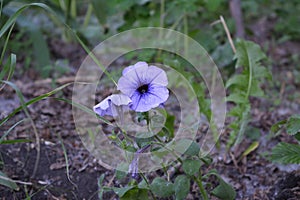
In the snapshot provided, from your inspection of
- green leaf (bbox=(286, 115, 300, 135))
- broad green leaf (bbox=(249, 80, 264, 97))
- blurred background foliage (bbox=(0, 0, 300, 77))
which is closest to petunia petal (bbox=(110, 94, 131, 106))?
green leaf (bbox=(286, 115, 300, 135))

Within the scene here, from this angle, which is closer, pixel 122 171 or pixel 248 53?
pixel 122 171

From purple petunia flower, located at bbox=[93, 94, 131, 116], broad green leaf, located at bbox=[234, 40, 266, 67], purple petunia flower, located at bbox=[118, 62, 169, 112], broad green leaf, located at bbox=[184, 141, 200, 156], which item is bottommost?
broad green leaf, located at bbox=[184, 141, 200, 156]

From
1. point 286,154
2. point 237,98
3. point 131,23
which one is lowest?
point 286,154

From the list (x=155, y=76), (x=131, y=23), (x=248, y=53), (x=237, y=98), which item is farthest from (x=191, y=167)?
(x=131, y=23)

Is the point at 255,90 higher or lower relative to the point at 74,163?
higher

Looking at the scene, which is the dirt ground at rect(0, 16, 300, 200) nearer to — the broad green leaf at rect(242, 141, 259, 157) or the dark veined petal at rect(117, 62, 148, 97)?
the broad green leaf at rect(242, 141, 259, 157)

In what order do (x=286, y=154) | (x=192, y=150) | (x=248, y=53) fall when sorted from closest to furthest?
(x=192, y=150) → (x=286, y=154) → (x=248, y=53)

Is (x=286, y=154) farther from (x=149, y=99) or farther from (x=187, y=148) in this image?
(x=149, y=99)

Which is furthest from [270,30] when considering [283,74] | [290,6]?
[283,74]

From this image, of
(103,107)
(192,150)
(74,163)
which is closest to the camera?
(103,107)
